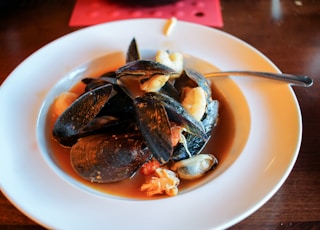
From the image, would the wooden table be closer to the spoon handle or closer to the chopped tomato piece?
the spoon handle

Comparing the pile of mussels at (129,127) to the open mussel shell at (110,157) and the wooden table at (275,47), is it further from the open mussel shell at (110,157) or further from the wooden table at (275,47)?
the wooden table at (275,47)

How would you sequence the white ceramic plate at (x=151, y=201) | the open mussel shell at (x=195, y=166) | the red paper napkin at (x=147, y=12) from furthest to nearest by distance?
1. the red paper napkin at (x=147, y=12)
2. the open mussel shell at (x=195, y=166)
3. the white ceramic plate at (x=151, y=201)

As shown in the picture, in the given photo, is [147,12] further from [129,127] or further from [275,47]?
[129,127]

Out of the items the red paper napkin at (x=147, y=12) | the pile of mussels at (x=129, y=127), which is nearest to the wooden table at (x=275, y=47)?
the red paper napkin at (x=147, y=12)

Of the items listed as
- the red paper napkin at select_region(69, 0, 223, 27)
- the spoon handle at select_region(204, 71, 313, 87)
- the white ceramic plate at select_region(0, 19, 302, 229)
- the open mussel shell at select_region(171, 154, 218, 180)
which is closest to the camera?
the white ceramic plate at select_region(0, 19, 302, 229)

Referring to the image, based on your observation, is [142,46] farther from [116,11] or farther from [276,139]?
[276,139]

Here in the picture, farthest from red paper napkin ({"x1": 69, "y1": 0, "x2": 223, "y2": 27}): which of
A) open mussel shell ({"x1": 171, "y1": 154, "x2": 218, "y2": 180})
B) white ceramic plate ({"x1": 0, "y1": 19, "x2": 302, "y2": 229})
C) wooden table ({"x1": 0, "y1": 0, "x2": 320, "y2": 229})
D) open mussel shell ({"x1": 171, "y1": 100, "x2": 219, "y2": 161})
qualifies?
open mussel shell ({"x1": 171, "y1": 154, "x2": 218, "y2": 180})

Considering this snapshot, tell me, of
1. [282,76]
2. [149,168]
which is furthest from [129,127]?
[282,76]
